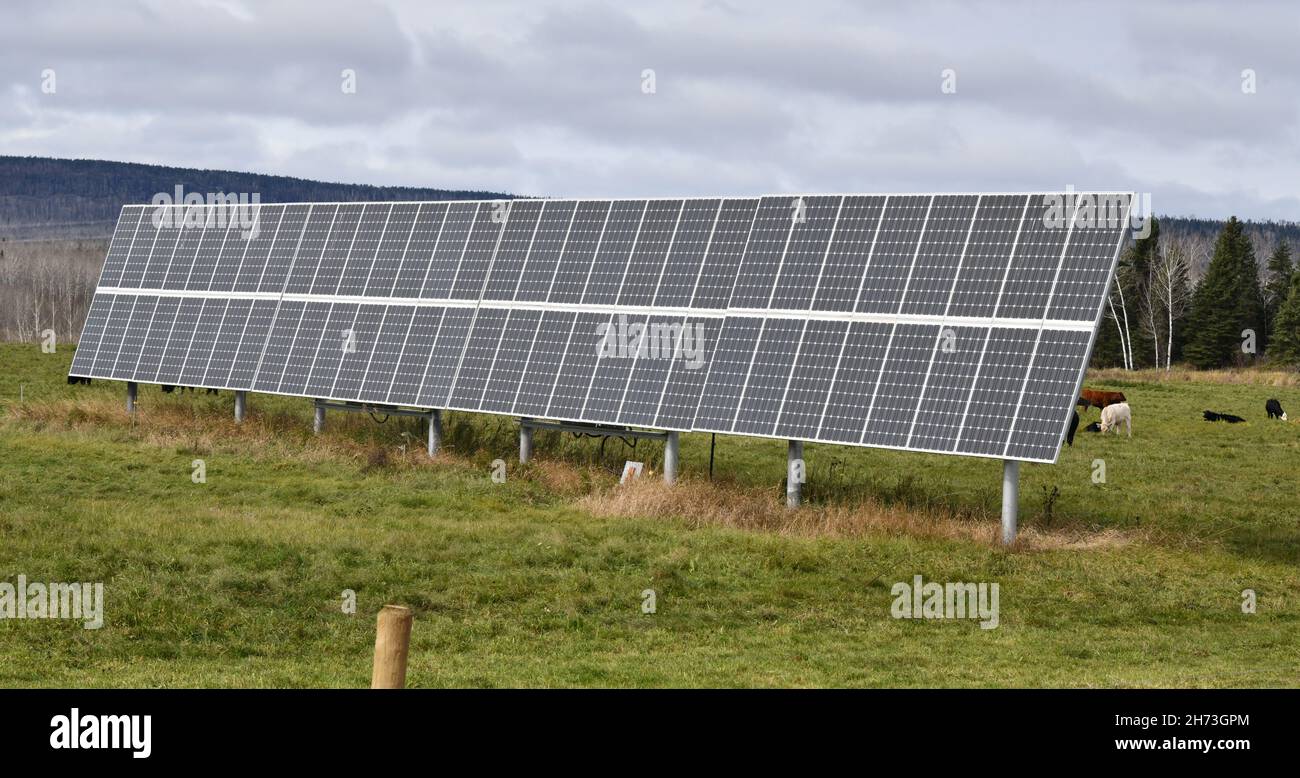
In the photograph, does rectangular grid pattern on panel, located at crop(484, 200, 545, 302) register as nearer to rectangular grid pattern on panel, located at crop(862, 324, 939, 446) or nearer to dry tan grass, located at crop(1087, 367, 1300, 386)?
rectangular grid pattern on panel, located at crop(862, 324, 939, 446)

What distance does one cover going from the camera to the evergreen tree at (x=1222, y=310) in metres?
83.3

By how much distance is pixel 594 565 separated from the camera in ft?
61.1

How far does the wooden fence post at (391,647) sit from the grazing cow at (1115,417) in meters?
33.6

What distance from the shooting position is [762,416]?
76.7ft

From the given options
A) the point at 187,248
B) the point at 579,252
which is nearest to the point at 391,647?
the point at 579,252

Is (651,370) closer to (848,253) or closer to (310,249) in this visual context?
(848,253)

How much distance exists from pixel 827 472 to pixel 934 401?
21.2 ft

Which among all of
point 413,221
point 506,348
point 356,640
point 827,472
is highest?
point 413,221

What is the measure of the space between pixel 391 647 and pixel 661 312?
18773mm

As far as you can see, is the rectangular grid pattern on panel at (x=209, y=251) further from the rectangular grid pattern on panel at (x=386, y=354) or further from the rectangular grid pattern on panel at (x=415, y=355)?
the rectangular grid pattern on panel at (x=415, y=355)

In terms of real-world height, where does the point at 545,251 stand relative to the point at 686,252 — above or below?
above

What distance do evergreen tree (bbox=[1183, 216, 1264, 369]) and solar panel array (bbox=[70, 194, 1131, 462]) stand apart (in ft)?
211
